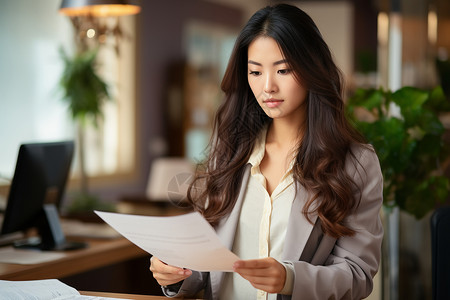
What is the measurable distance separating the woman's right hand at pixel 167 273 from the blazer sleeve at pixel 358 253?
0.27 meters

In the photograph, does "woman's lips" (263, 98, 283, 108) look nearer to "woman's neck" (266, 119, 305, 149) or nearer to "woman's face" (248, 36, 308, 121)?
"woman's face" (248, 36, 308, 121)

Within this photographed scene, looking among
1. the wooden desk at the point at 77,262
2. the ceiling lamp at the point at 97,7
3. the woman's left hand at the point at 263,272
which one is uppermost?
the ceiling lamp at the point at 97,7

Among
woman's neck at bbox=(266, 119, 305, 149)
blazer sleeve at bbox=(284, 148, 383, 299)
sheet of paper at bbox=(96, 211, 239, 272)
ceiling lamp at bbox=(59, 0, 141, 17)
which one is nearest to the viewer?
sheet of paper at bbox=(96, 211, 239, 272)

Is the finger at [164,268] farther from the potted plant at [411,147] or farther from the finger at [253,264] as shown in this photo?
the potted plant at [411,147]

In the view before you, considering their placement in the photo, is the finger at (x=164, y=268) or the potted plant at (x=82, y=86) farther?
the potted plant at (x=82, y=86)

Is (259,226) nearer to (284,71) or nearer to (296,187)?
(296,187)

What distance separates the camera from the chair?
210 cm

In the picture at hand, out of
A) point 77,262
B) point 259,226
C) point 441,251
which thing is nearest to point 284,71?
point 259,226

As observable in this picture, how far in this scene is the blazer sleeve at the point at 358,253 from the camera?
1698mm

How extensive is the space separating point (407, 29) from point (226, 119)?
7.38ft

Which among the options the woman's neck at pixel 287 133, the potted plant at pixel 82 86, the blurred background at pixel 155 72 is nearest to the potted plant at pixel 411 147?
the blurred background at pixel 155 72

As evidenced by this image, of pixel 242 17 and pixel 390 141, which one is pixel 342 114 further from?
pixel 242 17

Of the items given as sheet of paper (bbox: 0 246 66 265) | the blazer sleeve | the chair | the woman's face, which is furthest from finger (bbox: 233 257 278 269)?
sheet of paper (bbox: 0 246 66 265)

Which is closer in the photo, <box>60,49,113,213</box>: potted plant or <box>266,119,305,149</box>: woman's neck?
<box>266,119,305,149</box>: woman's neck
